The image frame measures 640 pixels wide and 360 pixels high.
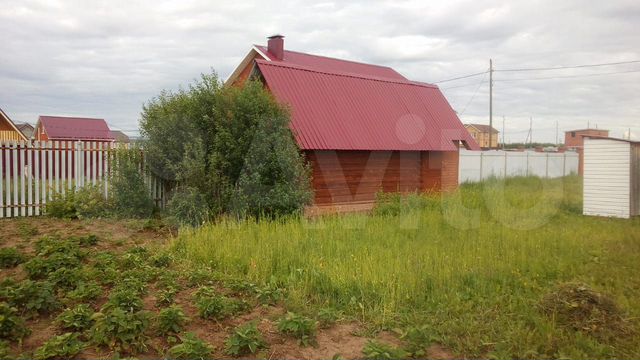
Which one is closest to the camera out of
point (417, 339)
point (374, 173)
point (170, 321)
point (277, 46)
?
point (417, 339)

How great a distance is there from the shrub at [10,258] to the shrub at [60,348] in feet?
9.37

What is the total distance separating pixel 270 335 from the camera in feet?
14.6

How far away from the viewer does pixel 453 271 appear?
20.6 feet

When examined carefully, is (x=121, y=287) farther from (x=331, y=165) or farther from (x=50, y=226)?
(x=331, y=165)

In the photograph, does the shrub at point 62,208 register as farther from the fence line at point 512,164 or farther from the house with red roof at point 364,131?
the fence line at point 512,164

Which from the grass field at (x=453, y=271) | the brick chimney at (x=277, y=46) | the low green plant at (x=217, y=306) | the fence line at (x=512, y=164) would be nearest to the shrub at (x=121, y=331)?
the low green plant at (x=217, y=306)

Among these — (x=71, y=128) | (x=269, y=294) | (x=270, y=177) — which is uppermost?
(x=71, y=128)

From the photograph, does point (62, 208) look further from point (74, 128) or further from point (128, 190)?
point (74, 128)

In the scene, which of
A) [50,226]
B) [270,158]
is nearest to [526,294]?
[270,158]

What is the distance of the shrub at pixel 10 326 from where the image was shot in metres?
4.13

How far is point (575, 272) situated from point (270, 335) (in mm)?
4744

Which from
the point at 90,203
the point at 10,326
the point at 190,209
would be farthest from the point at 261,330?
the point at 90,203

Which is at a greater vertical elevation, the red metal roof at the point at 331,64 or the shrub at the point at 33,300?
the red metal roof at the point at 331,64

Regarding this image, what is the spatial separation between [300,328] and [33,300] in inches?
105
